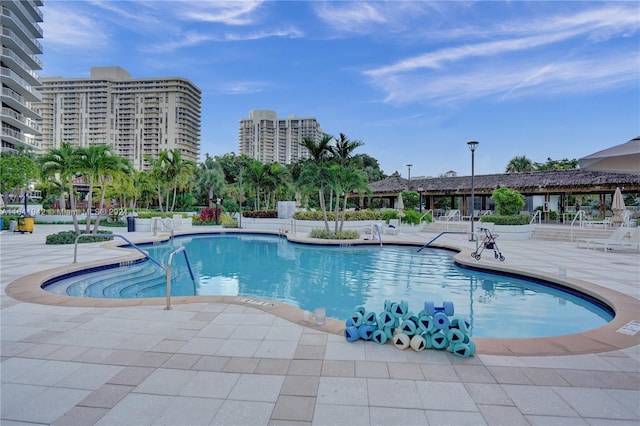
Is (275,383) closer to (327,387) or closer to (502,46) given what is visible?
(327,387)

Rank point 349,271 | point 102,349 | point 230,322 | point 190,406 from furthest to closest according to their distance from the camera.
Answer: point 349,271
point 230,322
point 102,349
point 190,406

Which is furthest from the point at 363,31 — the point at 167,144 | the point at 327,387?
the point at 167,144

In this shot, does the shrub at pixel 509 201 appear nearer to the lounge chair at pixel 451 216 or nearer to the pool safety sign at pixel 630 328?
the lounge chair at pixel 451 216

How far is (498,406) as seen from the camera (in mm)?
2576

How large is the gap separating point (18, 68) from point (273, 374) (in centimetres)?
5919

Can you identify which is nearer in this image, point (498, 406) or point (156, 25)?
point (498, 406)

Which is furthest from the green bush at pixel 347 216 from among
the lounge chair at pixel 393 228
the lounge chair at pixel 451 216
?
the lounge chair at pixel 451 216

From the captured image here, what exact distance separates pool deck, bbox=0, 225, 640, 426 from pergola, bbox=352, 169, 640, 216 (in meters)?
15.9

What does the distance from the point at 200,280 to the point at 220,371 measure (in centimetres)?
615

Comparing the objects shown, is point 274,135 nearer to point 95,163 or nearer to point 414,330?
point 95,163

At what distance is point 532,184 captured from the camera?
22.2 metres

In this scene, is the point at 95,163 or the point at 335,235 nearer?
the point at 95,163

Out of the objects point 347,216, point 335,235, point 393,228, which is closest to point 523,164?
point 393,228

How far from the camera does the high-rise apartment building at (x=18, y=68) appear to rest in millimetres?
41088
